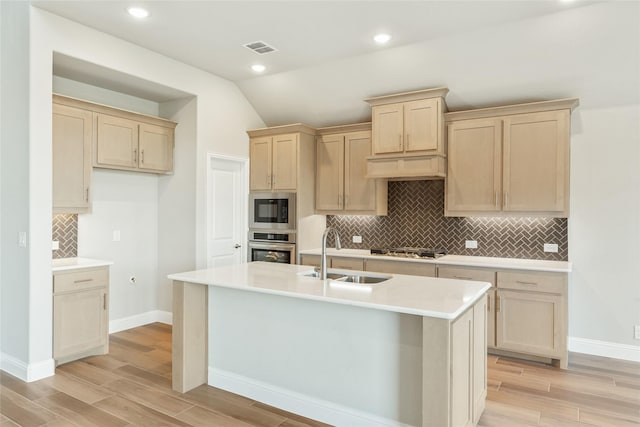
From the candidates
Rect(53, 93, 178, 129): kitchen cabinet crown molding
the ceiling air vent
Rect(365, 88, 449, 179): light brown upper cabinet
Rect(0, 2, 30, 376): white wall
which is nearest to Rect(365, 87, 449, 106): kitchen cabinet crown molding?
Rect(365, 88, 449, 179): light brown upper cabinet

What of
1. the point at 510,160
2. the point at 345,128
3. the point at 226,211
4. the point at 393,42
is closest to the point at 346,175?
the point at 345,128

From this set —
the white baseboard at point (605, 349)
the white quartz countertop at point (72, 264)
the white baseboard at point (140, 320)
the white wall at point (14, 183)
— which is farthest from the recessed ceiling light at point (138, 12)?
the white baseboard at point (605, 349)

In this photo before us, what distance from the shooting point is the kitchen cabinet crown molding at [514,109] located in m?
3.93

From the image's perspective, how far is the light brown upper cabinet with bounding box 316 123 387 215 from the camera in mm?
5039

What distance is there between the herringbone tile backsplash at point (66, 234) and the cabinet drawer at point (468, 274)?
377cm

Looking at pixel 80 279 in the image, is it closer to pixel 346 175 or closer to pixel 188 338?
pixel 188 338

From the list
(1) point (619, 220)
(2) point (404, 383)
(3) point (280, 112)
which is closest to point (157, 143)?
(3) point (280, 112)

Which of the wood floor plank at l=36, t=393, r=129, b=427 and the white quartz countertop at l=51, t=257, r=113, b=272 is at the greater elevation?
the white quartz countertop at l=51, t=257, r=113, b=272

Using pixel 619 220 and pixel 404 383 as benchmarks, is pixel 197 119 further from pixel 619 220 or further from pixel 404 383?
pixel 619 220

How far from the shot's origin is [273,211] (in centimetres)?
532

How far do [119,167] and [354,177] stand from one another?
2.63 m

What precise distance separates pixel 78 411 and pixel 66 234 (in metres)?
2.02

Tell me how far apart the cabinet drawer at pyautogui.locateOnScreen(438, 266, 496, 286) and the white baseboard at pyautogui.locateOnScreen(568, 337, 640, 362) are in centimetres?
111

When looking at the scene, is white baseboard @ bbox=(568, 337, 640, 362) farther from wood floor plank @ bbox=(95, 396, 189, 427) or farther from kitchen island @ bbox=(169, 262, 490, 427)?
wood floor plank @ bbox=(95, 396, 189, 427)
